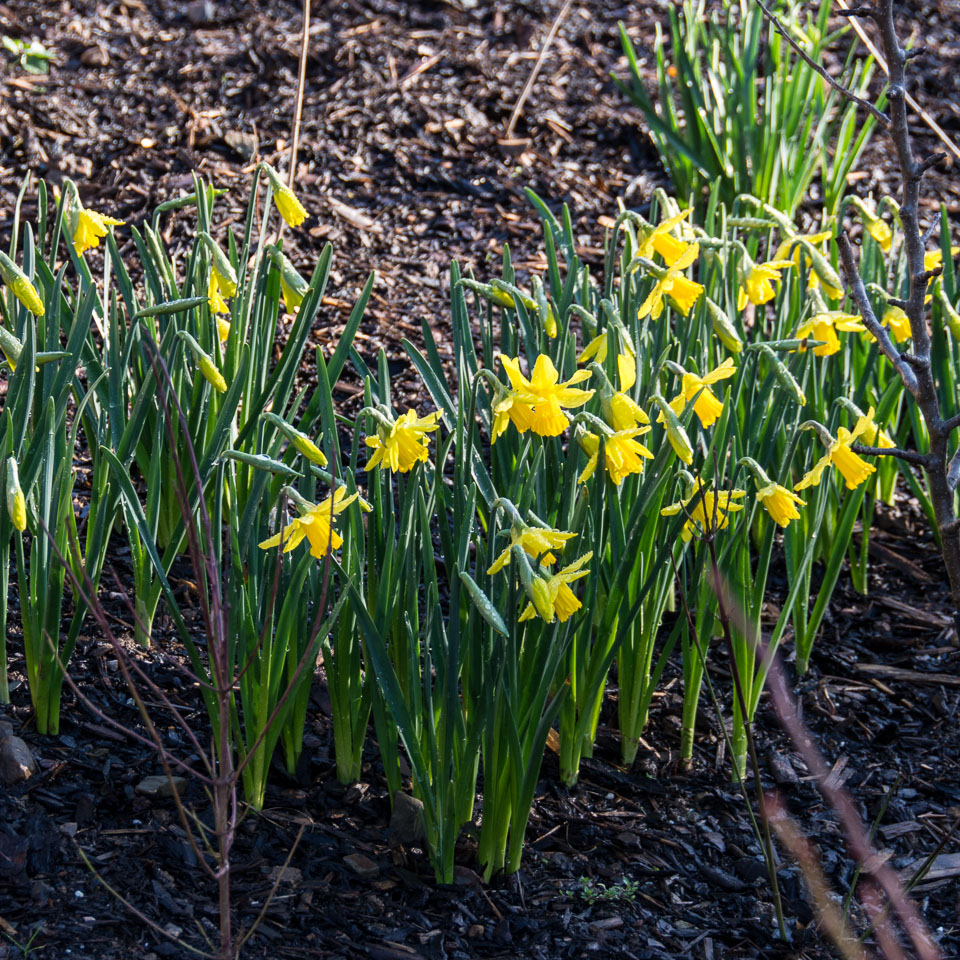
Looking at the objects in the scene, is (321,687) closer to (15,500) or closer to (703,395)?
(15,500)

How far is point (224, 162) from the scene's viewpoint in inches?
161

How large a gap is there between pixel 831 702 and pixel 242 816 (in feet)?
4.55

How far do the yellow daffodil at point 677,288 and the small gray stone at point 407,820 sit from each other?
3.36 ft

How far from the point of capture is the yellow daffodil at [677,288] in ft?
6.88

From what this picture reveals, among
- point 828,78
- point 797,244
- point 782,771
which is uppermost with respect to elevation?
point 828,78

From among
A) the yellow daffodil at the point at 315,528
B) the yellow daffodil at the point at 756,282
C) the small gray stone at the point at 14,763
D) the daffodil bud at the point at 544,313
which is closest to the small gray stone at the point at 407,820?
the yellow daffodil at the point at 315,528

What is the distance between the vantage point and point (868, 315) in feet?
5.79

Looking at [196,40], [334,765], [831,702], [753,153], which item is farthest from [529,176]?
[334,765]

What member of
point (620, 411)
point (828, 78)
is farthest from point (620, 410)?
point (828, 78)

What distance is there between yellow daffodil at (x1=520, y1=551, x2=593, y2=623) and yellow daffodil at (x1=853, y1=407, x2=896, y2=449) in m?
0.72

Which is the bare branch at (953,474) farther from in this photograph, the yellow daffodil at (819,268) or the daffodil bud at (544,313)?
the daffodil bud at (544,313)

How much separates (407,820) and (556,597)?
59cm

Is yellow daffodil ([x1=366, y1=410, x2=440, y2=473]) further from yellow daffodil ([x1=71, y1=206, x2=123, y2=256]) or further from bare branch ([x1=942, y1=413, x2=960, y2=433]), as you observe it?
yellow daffodil ([x1=71, y1=206, x2=123, y2=256])

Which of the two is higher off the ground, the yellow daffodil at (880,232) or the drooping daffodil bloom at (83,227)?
the yellow daffodil at (880,232)
